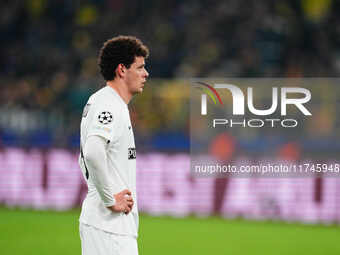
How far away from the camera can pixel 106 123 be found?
400 centimetres

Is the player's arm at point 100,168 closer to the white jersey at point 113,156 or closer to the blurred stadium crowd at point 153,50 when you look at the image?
the white jersey at point 113,156

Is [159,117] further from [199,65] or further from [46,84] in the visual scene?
[46,84]

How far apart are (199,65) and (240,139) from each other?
3.86m

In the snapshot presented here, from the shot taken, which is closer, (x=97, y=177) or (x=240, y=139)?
(x=97, y=177)

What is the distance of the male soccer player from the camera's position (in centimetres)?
400

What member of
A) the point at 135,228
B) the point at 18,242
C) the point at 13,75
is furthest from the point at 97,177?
the point at 13,75

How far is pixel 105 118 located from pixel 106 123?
0.11ft

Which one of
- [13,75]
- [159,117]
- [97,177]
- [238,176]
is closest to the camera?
[97,177]

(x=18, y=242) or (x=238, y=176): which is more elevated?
(x=238, y=176)

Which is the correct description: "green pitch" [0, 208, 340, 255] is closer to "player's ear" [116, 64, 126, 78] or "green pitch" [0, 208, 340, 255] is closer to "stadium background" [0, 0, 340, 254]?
"stadium background" [0, 0, 340, 254]

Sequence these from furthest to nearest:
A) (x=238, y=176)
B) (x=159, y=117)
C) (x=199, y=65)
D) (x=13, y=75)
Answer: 1. (x=13, y=75)
2. (x=199, y=65)
3. (x=159, y=117)
4. (x=238, y=176)

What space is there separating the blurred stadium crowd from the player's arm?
8.37m

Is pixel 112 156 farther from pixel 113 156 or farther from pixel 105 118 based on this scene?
pixel 105 118

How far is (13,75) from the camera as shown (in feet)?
54.0
